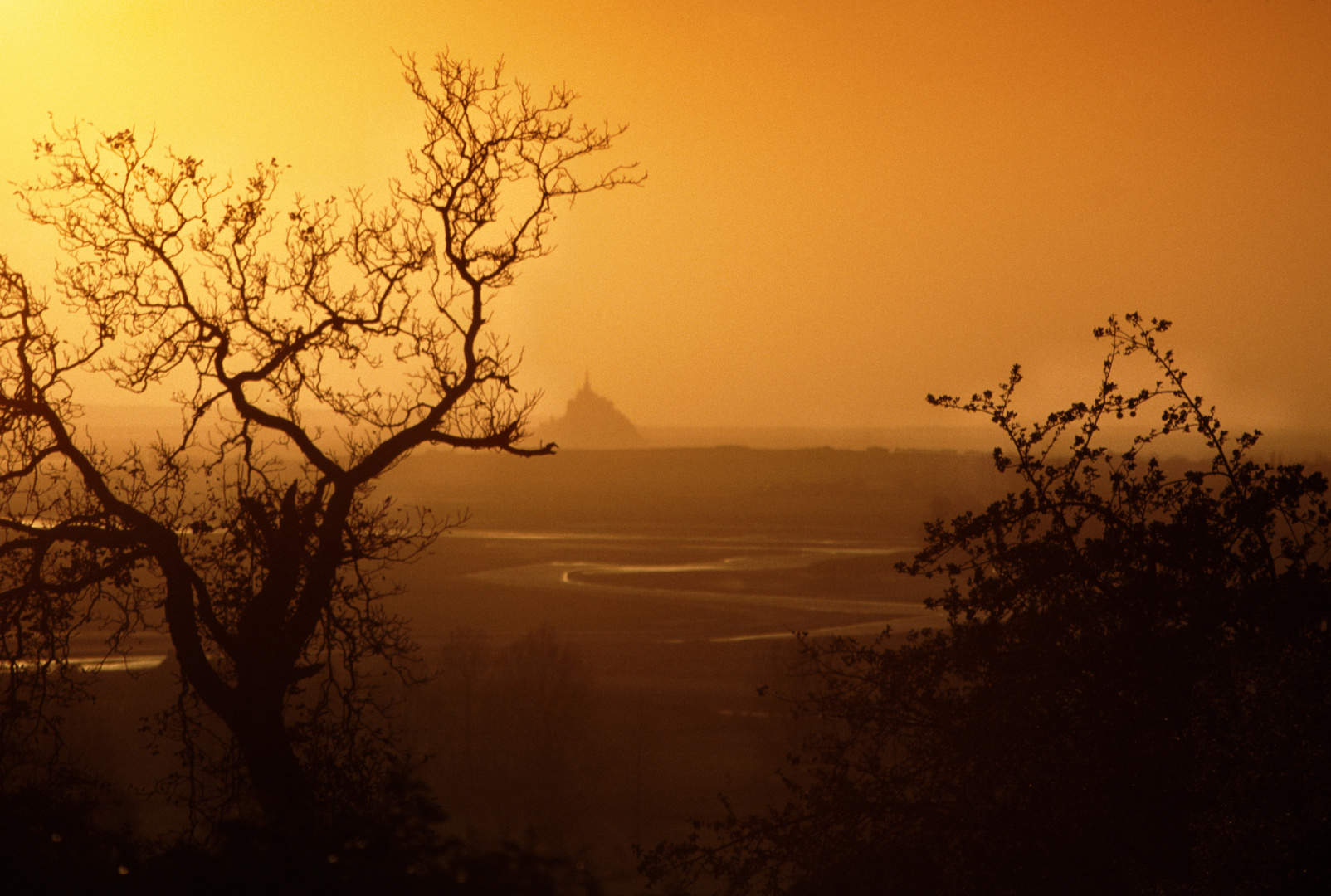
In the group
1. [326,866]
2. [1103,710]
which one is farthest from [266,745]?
[1103,710]

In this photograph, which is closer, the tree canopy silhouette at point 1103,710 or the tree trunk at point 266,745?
the tree canopy silhouette at point 1103,710

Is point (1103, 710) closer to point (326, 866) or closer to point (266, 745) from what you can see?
point (326, 866)

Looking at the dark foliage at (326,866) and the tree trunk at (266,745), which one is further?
the tree trunk at (266,745)

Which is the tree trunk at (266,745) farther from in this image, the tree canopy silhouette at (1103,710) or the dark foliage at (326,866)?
the tree canopy silhouette at (1103,710)

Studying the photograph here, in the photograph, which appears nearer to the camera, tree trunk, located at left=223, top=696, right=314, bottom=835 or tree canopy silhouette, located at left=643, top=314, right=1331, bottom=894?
tree canopy silhouette, located at left=643, top=314, right=1331, bottom=894

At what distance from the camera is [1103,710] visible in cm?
825

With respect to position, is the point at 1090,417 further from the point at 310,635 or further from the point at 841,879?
the point at 310,635

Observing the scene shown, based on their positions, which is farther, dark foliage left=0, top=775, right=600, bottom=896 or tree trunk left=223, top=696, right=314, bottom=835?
tree trunk left=223, top=696, right=314, bottom=835

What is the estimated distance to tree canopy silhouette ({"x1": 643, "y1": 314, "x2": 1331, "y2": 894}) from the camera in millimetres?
7086

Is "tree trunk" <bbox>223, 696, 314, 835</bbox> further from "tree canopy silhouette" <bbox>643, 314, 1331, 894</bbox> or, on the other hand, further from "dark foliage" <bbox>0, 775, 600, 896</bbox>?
"tree canopy silhouette" <bbox>643, 314, 1331, 894</bbox>

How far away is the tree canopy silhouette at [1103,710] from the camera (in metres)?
7.09

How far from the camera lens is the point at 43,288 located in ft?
31.6

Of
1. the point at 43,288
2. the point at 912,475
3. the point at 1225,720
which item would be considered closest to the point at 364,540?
the point at 43,288

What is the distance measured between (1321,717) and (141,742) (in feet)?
113
